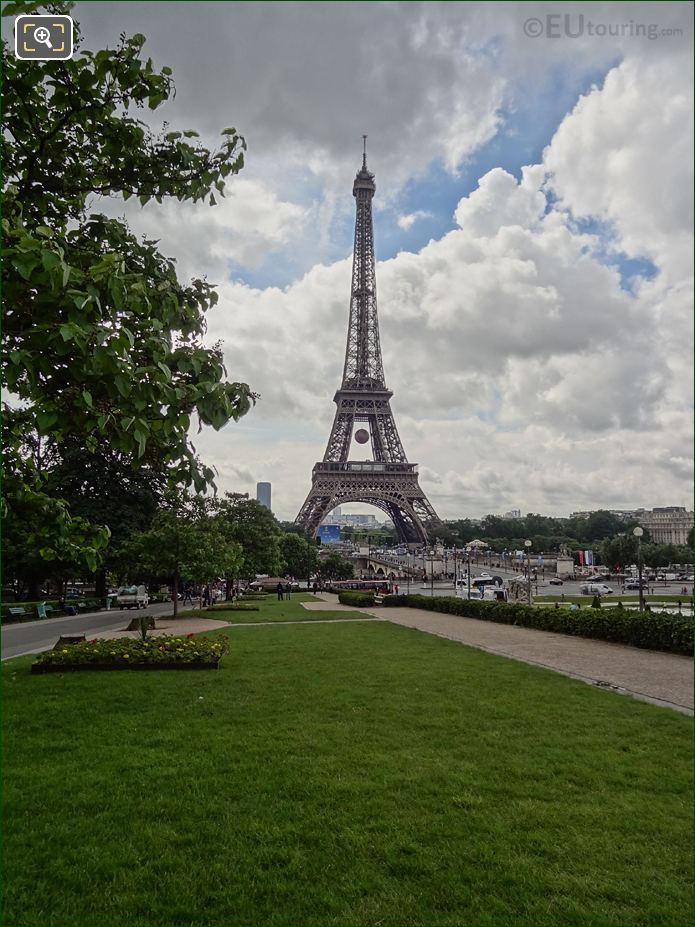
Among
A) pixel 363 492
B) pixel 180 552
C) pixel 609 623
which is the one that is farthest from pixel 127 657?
pixel 363 492

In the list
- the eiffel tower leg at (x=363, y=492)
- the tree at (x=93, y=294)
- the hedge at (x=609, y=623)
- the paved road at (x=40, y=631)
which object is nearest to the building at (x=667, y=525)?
the eiffel tower leg at (x=363, y=492)

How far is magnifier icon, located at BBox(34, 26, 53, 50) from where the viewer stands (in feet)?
12.9

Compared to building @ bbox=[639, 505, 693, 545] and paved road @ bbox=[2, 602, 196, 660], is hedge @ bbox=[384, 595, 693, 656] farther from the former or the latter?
Answer: building @ bbox=[639, 505, 693, 545]

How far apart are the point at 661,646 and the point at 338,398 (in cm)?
6090

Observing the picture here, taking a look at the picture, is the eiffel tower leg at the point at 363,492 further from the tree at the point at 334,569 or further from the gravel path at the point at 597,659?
the gravel path at the point at 597,659

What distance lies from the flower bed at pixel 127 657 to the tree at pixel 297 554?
52168 mm

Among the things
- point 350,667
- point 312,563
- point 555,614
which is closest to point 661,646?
point 555,614

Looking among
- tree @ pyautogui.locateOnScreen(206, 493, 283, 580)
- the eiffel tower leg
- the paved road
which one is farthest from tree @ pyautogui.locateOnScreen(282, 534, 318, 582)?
the paved road

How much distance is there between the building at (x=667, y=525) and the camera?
61.9m

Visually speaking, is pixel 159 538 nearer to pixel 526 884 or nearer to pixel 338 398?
pixel 526 884

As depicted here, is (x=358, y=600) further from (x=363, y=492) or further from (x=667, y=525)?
(x=667, y=525)

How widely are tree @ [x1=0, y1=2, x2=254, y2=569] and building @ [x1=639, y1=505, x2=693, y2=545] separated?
6235cm

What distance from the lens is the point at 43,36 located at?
3998 mm

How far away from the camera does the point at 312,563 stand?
66875 mm
